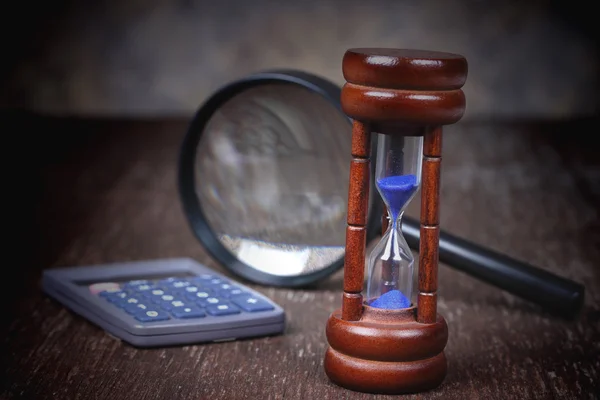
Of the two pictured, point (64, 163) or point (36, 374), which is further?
point (64, 163)

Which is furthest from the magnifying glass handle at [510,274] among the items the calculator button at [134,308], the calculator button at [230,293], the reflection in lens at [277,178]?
the calculator button at [134,308]

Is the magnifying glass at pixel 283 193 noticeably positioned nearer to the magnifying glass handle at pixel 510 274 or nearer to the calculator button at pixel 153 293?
the magnifying glass handle at pixel 510 274

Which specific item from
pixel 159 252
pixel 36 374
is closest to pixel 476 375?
pixel 36 374

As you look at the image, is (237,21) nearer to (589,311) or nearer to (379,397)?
(589,311)

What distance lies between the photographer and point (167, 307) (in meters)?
0.95

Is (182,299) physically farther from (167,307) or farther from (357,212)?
(357,212)

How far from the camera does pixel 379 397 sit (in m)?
0.82

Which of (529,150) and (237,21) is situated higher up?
(237,21)

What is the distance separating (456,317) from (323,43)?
1691 mm

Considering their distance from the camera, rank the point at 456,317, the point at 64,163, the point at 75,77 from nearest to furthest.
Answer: the point at 456,317, the point at 64,163, the point at 75,77

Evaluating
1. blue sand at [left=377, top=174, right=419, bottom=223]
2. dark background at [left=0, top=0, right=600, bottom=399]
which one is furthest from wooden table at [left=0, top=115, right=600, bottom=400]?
blue sand at [left=377, top=174, right=419, bottom=223]

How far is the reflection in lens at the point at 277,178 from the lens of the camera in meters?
1.11

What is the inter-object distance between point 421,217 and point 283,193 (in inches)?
14.9

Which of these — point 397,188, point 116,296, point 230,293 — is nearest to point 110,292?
point 116,296
